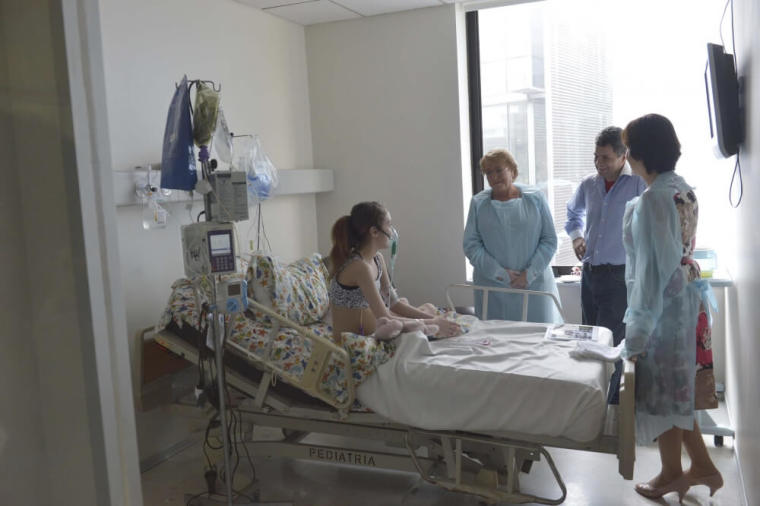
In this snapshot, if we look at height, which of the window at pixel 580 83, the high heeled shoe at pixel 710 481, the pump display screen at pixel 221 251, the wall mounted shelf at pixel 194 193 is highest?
the window at pixel 580 83

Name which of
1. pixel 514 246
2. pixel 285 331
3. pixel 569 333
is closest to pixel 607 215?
pixel 514 246

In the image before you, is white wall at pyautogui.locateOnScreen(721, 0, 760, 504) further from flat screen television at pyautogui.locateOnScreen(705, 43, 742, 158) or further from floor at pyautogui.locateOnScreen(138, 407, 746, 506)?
floor at pyautogui.locateOnScreen(138, 407, 746, 506)

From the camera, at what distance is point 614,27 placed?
4535mm

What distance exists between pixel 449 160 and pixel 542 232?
3.85ft

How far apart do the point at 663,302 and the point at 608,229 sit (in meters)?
1.02

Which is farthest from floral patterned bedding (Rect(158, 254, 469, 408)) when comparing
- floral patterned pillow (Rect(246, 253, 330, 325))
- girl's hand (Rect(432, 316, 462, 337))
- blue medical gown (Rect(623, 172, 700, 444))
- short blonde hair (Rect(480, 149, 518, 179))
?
short blonde hair (Rect(480, 149, 518, 179))

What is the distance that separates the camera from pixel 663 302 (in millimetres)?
2764

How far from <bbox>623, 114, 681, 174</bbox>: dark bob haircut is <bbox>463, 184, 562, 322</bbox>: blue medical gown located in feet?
3.71

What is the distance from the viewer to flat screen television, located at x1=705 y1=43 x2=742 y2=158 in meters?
2.53

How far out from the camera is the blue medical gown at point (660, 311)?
2.67m

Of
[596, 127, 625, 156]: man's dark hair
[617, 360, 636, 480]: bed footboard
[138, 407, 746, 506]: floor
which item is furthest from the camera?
[596, 127, 625, 156]: man's dark hair

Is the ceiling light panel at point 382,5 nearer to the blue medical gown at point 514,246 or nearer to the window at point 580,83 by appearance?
the window at point 580,83

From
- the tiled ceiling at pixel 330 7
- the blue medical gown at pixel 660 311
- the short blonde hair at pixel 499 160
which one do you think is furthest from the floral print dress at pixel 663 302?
the tiled ceiling at pixel 330 7

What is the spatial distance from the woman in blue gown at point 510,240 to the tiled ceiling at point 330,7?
4.67ft
